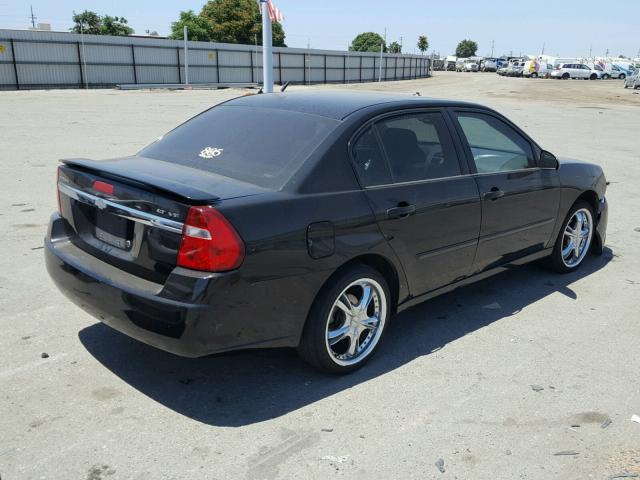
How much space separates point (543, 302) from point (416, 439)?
2.48 m

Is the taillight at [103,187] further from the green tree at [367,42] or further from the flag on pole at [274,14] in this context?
the green tree at [367,42]

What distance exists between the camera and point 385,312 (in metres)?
4.02

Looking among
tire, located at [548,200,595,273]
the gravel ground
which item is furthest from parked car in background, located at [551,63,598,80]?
the gravel ground

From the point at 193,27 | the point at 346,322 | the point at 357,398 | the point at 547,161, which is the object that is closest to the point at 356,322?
the point at 346,322

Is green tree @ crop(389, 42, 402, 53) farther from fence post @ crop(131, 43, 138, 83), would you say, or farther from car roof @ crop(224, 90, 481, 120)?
car roof @ crop(224, 90, 481, 120)

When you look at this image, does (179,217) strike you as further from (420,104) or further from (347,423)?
(420,104)

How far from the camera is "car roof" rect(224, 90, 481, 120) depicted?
4087 mm

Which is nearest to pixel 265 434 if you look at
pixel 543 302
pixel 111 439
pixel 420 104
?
pixel 111 439

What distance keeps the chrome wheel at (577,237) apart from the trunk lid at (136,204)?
360 cm

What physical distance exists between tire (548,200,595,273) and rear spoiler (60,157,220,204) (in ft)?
11.8

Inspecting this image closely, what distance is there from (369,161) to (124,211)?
1511 millimetres

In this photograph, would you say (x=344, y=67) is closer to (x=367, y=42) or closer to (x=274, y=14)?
(x=274, y=14)

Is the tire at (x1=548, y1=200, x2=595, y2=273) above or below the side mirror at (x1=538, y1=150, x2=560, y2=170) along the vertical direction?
below

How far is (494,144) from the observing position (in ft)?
16.8
